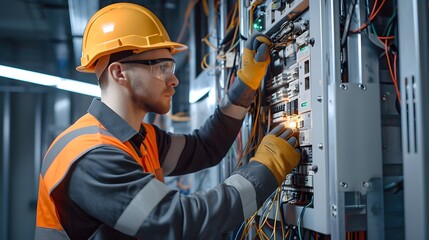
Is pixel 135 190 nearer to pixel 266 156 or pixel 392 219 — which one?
pixel 266 156

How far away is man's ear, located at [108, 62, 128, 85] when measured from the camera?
171cm

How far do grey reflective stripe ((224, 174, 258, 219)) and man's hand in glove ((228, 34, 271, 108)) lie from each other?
0.55 m

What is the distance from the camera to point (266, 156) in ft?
5.10

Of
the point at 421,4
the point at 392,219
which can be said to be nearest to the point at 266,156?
the point at 392,219

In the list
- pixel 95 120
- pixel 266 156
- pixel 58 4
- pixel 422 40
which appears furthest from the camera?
pixel 58 4

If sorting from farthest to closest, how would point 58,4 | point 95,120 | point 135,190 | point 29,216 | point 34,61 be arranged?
point 29,216 → point 34,61 → point 58,4 → point 95,120 → point 135,190

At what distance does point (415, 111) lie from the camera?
108 centimetres

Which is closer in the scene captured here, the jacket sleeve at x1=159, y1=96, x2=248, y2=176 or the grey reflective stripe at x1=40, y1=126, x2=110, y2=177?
the grey reflective stripe at x1=40, y1=126, x2=110, y2=177

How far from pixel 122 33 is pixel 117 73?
164 millimetres

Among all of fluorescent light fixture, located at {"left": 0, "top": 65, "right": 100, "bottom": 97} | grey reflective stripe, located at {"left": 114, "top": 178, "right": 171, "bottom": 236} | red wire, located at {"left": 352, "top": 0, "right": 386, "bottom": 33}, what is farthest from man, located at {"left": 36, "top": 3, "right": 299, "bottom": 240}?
fluorescent light fixture, located at {"left": 0, "top": 65, "right": 100, "bottom": 97}

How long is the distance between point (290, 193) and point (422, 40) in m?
0.89

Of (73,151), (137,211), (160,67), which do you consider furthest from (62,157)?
(160,67)

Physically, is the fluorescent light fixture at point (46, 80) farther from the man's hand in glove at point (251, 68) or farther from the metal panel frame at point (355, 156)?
the metal panel frame at point (355, 156)

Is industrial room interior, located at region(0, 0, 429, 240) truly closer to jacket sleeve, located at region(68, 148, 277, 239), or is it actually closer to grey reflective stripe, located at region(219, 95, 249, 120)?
grey reflective stripe, located at region(219, 95, 249, 120)
